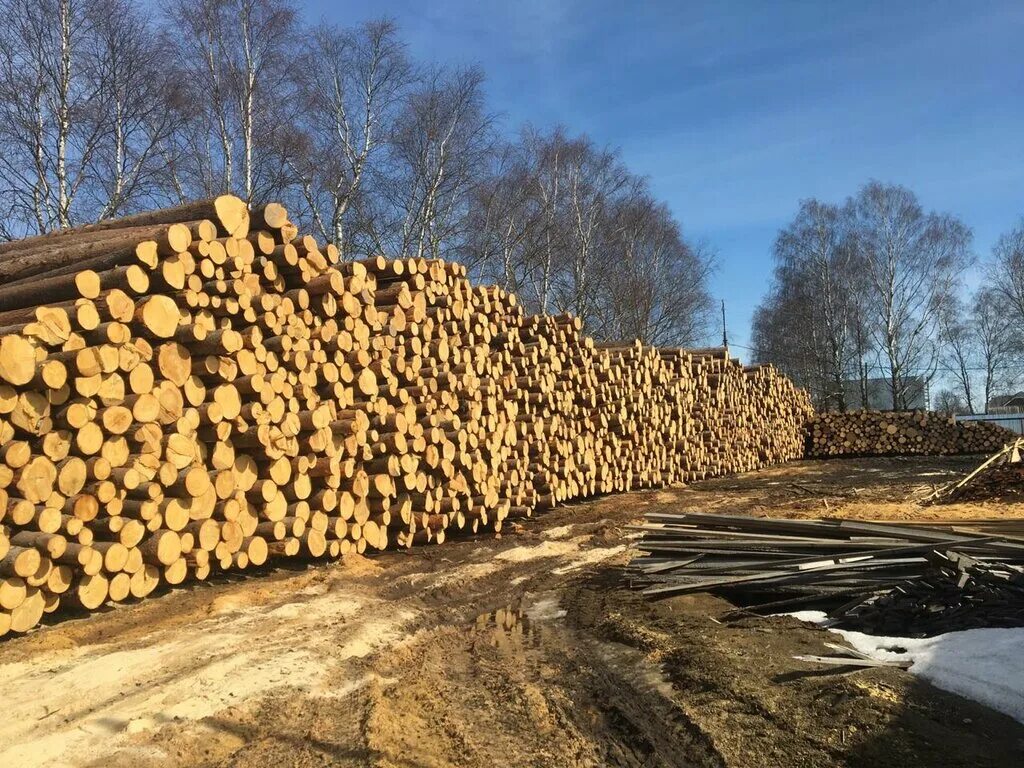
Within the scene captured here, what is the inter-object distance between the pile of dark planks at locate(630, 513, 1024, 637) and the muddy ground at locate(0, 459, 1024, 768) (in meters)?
0.32

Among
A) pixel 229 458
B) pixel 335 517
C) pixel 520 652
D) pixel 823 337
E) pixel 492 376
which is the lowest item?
pixel 520 652

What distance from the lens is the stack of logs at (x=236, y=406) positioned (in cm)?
474

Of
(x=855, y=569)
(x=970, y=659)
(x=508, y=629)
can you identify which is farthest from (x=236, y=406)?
(x=970, y=659)

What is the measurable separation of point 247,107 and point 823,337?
3269 cm

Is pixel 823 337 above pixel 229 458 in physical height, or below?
above

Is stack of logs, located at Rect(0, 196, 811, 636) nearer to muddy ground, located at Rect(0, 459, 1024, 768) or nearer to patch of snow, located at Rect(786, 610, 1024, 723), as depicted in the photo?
muddy ground, located at Rect(0, 459, 1024, 768)

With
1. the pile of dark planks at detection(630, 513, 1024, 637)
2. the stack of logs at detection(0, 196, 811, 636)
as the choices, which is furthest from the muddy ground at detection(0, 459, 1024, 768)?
the stack of logs at detection(0, 196, 811, 636)

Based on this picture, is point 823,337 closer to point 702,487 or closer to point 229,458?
point 702,487

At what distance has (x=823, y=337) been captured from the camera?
129ft

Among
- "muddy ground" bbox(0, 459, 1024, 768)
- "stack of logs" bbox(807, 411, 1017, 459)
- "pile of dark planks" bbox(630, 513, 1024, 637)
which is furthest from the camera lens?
"stack of logs" bbox(807, 411, 1017, 459)

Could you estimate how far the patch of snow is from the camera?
339 cm

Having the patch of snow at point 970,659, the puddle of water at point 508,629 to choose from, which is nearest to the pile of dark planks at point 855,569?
the patch of snow at point 970,659

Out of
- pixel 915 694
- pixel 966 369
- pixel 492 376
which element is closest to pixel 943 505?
pixel 492 376

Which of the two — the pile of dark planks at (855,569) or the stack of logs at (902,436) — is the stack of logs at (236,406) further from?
the stack of logs at (902,436)
